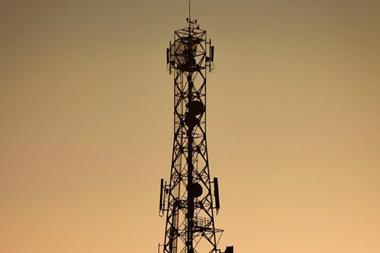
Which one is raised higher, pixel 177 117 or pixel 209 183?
pixel 177 117

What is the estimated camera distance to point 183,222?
27031 millimetres

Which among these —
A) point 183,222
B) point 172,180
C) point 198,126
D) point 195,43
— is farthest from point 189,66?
point 183,222

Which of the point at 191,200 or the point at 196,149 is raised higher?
the point at 196,149

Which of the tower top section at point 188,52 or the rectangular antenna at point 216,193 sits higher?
the tower top section at point 188,52

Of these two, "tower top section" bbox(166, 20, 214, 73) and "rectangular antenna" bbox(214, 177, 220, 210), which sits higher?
"tower top section" bbox(166, 20, 214, 73)

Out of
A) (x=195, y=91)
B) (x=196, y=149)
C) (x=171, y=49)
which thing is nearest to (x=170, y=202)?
(x=196, y=149)

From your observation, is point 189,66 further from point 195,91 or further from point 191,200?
point 191,200

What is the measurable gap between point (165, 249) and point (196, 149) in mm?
4789

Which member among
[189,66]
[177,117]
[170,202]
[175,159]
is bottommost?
[170,202]

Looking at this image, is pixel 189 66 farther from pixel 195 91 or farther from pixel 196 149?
pixel 196 149

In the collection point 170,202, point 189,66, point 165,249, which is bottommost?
point 165,249

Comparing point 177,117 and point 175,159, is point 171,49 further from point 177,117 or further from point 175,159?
point 175,159

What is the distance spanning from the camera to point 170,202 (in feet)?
89.0

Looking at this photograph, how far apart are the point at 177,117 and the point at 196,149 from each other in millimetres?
1838
